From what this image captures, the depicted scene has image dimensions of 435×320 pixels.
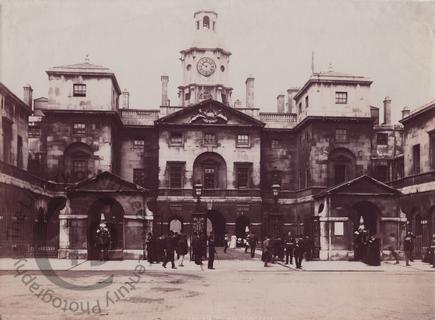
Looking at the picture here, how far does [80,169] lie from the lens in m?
44.5

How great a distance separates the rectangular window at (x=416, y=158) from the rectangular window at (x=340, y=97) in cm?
862

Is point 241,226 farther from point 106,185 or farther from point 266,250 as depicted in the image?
point 266,250

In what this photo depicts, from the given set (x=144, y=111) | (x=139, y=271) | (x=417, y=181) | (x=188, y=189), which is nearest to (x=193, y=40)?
(x=144, y=111)

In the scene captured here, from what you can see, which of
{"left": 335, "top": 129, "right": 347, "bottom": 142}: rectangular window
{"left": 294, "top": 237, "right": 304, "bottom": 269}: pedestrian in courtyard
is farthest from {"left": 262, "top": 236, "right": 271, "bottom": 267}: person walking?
{"left": 335, "top": 129, "right": 347, "bottom": 142}: rectangular window

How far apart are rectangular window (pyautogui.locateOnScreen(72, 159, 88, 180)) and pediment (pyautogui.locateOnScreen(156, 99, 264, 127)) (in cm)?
680

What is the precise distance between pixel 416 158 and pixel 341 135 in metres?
7.96

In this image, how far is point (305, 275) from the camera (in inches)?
959

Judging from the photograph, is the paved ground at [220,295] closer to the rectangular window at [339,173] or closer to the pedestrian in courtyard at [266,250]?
the pedestrian in courtyard at [266,250]

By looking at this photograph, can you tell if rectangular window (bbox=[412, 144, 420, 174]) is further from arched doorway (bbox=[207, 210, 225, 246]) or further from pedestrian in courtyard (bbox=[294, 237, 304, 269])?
arched doorway (bbox=[207, 210, 225, 246])

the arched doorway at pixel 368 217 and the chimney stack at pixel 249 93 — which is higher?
the chimney stack at pixel 249 93

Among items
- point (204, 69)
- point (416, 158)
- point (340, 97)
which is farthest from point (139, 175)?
point (204, 69)

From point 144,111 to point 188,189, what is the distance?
744cm

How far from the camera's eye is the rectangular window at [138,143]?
160 ft

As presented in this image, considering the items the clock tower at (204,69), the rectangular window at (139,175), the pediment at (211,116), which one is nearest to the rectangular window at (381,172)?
the pediment at (211,116)
